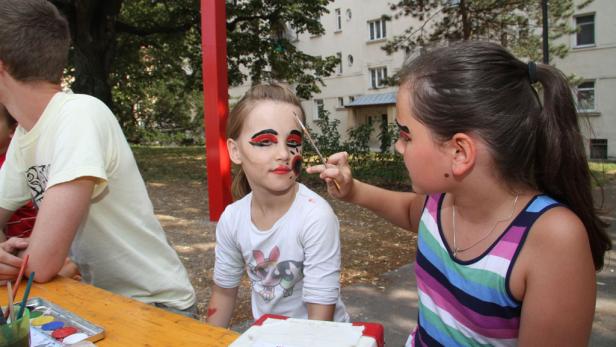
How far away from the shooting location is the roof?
2753 centimetres

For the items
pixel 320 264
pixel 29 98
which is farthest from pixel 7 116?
pixel 320 264

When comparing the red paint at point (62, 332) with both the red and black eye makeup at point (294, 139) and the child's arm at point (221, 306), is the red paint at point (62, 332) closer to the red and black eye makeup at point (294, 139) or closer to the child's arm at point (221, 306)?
the child's arm at point (221, 306)

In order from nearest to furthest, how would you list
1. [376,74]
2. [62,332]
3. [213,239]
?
[62,332] → [213,239] → [376,74]

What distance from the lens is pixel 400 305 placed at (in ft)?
12.3

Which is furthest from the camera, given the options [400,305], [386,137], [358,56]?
[358,56]

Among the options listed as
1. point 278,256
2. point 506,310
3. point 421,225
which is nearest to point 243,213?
point 278,256

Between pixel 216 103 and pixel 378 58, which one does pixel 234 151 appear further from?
pixel 378 58

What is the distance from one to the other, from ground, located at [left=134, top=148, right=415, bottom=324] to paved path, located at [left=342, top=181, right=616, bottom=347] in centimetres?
22

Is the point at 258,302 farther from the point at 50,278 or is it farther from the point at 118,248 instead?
the point at 50,278

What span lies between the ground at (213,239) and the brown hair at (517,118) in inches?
A: 103

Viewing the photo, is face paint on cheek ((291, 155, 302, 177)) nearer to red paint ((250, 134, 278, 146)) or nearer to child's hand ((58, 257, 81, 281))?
red paint ((250, 134, 278, 146))

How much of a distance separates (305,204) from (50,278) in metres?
0.87

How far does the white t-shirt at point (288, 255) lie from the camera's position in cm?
166

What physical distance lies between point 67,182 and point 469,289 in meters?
1.22
